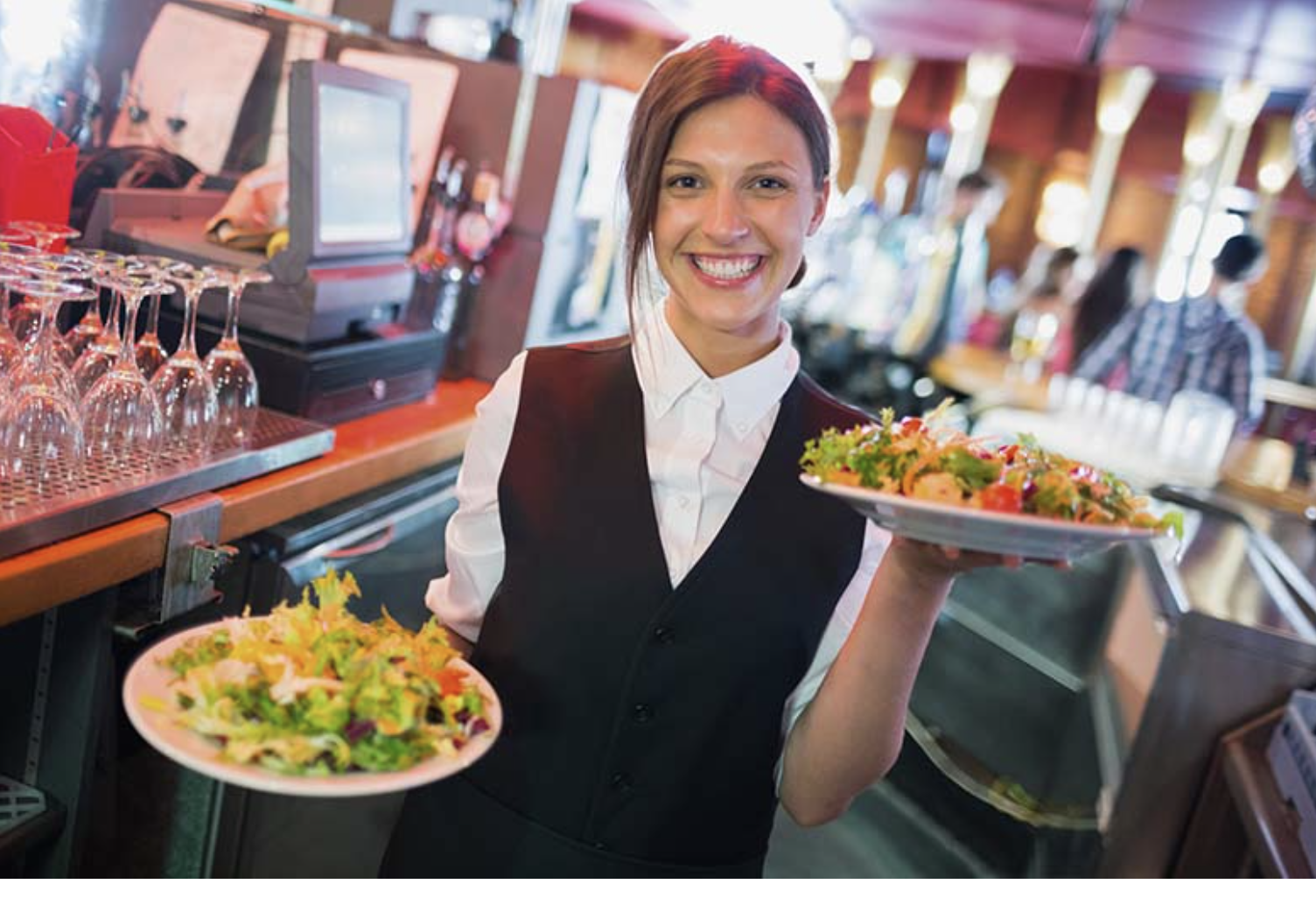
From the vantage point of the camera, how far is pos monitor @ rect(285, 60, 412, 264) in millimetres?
2117

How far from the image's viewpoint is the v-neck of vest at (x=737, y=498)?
135 centimetres

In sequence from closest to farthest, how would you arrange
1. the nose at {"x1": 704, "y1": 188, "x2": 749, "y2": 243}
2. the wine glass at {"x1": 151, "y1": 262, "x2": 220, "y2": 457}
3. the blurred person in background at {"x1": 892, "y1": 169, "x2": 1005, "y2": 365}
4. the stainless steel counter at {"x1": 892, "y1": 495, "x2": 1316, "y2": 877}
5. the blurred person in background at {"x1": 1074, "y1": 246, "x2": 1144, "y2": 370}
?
1. the nose at {"x1": 704, "y1": 188, "x2": 749, "y2": 243}
2. the wine glass at {"x1": 151, "y1": 262, "x2": 220, "y2": 457}
3. the stainless steel counter at {"x1": 892, "y1": 495, "x2": 1316, "y2": 877}
4. the blurred person in background at {"x1": 892, "y1": 169, "x2": 1005, "y2": 365}
5. the blurred person in background at {"x1": 1074, "y1": 246, "x2": 1144, "y2": 370}

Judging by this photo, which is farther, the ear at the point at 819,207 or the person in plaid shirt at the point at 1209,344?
the person in plaid shirt at the point at 1209,344

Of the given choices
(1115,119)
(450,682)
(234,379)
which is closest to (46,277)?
(234,379)

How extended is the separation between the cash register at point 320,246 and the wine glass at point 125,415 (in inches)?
17.9

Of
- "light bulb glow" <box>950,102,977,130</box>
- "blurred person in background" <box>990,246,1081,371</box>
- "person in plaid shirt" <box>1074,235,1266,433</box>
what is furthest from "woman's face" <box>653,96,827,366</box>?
"light bulb glow" <box>950,102,977,130</box>

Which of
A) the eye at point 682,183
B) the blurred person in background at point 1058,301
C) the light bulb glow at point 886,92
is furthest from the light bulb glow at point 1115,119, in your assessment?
the eye at point 682,183

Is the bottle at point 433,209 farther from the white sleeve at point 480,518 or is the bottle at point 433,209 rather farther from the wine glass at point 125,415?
the white sleeve at point 480,518

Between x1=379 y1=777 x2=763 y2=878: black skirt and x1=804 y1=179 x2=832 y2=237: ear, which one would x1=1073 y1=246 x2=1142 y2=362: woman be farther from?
x1=379 y1=777 x2=763 y2=878: black skirt

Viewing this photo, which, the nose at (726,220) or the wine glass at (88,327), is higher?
the nose at (726,220)

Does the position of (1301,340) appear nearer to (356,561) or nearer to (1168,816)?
(1168,816)

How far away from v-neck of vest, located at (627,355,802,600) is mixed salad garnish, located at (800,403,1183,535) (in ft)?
0.60

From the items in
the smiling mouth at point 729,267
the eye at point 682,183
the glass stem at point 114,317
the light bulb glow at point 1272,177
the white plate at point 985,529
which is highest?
the light bulb glow at point 1272,177
